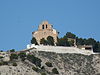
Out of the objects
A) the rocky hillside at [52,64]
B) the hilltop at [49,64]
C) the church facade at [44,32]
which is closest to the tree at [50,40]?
the church facade at [44,32]

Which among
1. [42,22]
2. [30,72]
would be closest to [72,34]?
[42,22]

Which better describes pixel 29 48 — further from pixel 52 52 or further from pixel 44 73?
pixel 44 73

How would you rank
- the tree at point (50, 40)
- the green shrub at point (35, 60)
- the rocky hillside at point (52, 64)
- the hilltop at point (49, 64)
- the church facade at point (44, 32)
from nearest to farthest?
the rocky hillside at point (52, 64) → the hilltop at point (49, 64) → the green shrub at point (35, 60) → the tree at point (50, 40) → the church facade at point (44, 32)

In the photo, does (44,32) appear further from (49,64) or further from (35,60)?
(35,60)

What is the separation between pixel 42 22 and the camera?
17225 cm

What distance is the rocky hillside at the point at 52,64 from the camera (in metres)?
146

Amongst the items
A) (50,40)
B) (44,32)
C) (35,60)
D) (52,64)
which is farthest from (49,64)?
(44,32)

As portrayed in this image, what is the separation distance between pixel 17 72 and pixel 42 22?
3023 centimetres

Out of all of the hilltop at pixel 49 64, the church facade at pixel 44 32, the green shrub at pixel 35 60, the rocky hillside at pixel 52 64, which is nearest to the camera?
the rocky hillside at pixel 52 64

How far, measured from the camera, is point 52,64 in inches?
5984

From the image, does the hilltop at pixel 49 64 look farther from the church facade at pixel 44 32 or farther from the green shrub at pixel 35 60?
the church facade at pixel 44 32

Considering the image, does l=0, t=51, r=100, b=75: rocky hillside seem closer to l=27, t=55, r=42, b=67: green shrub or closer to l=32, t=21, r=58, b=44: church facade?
l=27, t=55, r=42, b=67: green shrub

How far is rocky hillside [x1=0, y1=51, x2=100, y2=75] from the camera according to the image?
478 feet

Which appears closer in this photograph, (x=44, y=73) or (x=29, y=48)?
(x=44, y=73)
